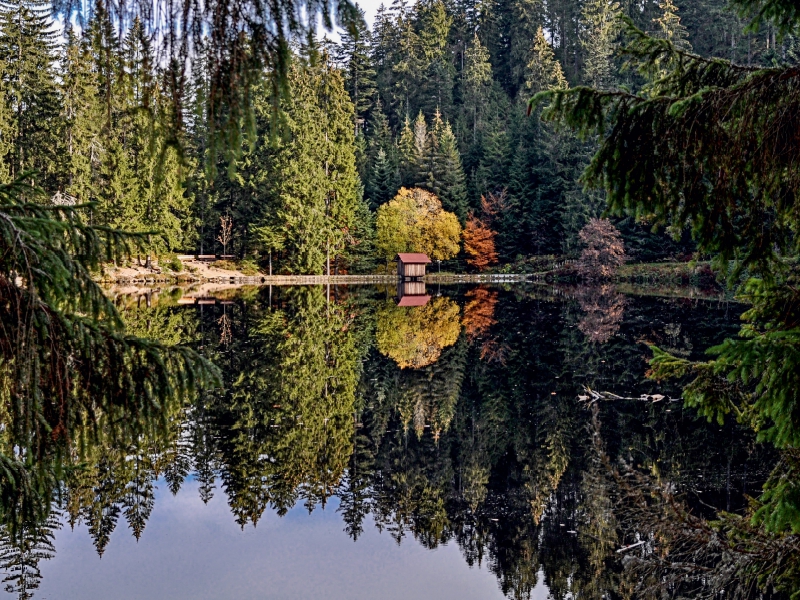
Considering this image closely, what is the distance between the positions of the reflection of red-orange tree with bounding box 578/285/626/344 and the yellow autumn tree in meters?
12.6

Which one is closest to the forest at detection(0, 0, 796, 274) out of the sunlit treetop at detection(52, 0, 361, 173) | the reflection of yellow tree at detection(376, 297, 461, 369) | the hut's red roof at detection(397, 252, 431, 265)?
the hut's red roof at detection(397, 252, 431, 265)

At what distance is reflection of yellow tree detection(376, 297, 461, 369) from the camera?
66.6 feet

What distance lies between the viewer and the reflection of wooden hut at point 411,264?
50156mm

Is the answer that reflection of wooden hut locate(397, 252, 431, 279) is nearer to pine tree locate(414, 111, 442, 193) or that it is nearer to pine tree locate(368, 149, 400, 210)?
pine tree locate(414, 111, 442, 193)

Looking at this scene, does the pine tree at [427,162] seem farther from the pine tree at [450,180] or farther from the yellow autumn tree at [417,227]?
the yellow autumn tree at [417,227]

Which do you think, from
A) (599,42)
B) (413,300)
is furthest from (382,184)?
(599,42)

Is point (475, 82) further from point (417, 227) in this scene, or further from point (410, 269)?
point (410, 269)

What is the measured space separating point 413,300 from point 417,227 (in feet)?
57.3

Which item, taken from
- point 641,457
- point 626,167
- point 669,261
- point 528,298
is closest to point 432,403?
point 641,457

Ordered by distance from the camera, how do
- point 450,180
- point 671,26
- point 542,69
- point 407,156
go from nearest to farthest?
point 450,180 < point 407,156 < point 671,26 < point 542,69

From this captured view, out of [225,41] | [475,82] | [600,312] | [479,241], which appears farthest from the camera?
[475,82]

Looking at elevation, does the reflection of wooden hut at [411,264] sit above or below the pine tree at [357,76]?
below

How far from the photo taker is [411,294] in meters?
41.2

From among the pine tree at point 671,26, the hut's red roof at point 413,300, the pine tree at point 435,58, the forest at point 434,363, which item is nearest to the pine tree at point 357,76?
the pine tree at point 435,58
